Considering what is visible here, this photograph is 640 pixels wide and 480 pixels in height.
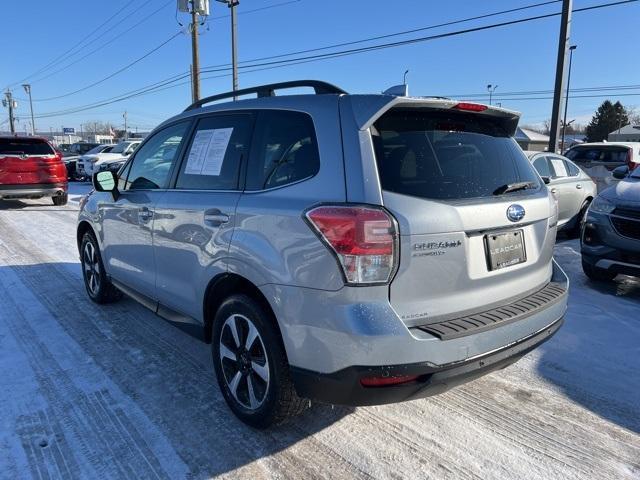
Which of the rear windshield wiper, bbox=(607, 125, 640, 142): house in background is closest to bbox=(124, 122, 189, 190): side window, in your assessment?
the rear windshield wiper

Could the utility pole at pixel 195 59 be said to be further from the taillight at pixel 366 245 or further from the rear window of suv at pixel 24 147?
the taillight at pixel 366 245

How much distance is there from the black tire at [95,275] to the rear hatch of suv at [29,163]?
8.18 meters

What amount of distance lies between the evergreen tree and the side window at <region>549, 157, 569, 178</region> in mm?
72012

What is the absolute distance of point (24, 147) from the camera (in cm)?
1207

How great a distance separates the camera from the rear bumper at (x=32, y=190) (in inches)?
462

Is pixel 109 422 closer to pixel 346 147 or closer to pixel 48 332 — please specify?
pixel 48 332

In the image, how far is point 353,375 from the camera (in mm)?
2191

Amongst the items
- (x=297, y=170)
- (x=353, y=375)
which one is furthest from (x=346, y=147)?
(x=353, y=375)

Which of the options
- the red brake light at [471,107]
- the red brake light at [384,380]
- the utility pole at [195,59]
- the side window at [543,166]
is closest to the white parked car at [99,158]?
the utility pole at [195,59]

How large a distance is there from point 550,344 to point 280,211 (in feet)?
9.17

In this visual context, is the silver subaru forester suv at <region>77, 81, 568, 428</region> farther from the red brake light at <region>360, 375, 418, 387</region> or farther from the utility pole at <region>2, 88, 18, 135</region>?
the utility pole at <region>2, 88, 18, 135</region>

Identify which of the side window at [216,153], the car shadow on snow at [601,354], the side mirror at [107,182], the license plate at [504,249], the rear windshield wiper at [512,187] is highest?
the side window at [216,153]

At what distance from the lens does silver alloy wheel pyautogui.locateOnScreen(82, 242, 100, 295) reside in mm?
4953

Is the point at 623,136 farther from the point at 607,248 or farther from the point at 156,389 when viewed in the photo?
the point at 156,389
